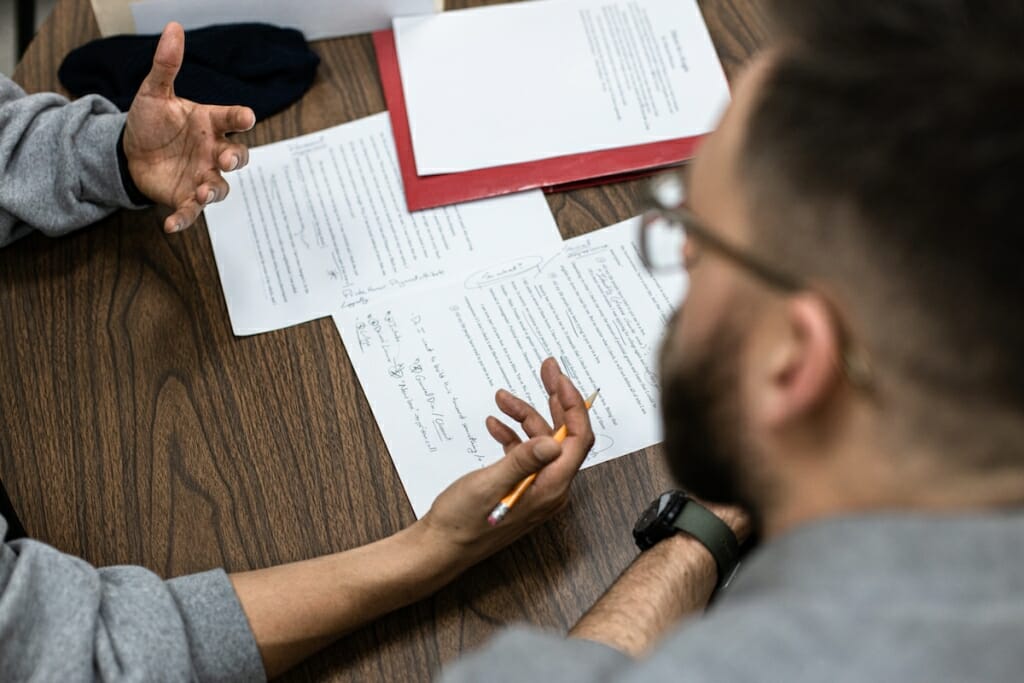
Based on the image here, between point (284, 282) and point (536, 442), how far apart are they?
362 millimetres

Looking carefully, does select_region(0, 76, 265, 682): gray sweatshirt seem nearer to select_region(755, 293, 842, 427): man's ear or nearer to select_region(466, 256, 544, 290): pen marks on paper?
select_region(466, 256, 544, 290): pen marks on paper

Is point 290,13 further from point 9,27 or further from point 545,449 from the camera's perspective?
point 9,27

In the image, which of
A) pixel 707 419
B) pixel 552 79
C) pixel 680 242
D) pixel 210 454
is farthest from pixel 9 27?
pixel 707 419

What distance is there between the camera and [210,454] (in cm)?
91

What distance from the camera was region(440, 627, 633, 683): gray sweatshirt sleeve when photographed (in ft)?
2.00

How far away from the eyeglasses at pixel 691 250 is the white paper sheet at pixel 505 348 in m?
0.16

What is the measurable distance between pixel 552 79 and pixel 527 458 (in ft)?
1.72

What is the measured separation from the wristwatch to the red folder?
1.25ft

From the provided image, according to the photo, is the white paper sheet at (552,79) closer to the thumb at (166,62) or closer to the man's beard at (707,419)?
the thumb at (166,62)

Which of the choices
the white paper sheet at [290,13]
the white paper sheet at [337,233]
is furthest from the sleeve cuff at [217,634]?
the white paper sheet at [290,13]

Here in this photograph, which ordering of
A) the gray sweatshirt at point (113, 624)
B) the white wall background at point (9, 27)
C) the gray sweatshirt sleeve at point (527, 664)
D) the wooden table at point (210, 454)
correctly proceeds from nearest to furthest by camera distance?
the gray sweatshirt sleeve at point (527, 664) → the gray sweatshirt at point (113, 624) → the wooden table at point (210, 454) → the white wall background at point (9, 27)

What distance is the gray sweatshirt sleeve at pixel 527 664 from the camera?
611mm

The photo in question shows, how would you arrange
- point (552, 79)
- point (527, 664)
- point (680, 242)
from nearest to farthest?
point (527, 664) < point (680, 242) < point (552, 79)

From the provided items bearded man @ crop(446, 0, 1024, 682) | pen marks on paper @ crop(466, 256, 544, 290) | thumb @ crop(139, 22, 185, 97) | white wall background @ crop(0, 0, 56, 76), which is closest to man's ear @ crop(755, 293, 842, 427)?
bearded man @ crop(446, 0, 1024, 682)
